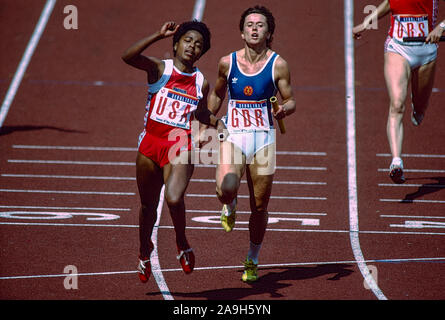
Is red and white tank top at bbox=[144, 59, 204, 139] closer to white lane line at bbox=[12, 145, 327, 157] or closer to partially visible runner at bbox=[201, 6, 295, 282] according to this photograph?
partially visible runner at bbox=[201, 6, 295, 282]

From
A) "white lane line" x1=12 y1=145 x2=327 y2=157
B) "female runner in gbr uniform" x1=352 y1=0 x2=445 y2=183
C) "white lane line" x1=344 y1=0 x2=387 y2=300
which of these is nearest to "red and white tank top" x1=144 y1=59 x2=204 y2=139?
"white lane line" x1=344 y1=0 x2=387 y2=300

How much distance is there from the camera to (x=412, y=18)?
10.4 meters

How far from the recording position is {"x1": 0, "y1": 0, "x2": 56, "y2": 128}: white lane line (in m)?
15.3

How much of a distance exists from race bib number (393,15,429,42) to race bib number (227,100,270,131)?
2978 millimetres

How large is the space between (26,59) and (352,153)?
7.07 metres

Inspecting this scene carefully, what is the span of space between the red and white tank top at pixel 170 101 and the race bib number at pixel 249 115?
1.92ft

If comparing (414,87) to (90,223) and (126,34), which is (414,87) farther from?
(126,34)

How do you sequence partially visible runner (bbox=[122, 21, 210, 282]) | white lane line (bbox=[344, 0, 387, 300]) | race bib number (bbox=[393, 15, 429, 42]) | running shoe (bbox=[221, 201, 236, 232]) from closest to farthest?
partially visible runner (bbox=[122, 21, 210, 282]) < running shoe (bbox=[221, 201, 236, 232]) < white lane line (bbox=[344, 0, 387, 300]) < race bib number (bbox=[393, 15, 429, 42])

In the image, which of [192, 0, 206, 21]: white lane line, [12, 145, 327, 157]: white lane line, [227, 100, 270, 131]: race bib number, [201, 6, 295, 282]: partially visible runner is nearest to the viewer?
[201, 6, 295, 282]: partially visible runner

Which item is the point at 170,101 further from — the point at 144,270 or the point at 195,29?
the point at 144,270

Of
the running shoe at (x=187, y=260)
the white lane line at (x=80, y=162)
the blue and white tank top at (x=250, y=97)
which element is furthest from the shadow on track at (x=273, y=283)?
the white lane line at (x=80, y=162)

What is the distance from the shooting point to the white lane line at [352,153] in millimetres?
8836

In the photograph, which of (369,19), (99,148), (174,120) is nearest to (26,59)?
(99,148)

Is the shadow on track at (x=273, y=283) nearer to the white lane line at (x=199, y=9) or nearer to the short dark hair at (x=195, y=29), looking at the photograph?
the short dark hair at (x=195, y=29)
